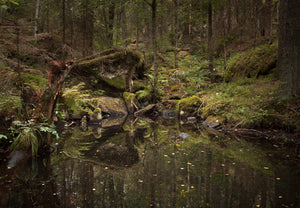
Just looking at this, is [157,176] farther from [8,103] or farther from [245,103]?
[245,103]

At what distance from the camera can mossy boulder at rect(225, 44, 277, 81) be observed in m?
10.1

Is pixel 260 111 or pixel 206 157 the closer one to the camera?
pixel 206 157

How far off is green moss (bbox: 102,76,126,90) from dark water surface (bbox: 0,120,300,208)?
7945 millimetres

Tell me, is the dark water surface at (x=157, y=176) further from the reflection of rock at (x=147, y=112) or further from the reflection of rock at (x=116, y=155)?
the reflection of rock at (x=147, y=112)

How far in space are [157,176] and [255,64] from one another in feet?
31.6

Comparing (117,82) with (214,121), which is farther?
(117,82)

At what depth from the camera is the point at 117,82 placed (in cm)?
1380

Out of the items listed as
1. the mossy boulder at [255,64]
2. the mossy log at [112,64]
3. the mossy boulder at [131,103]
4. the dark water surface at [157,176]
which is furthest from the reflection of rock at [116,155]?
the mossy boulder at [255,64]

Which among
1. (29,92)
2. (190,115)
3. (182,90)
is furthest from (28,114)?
(182,90)

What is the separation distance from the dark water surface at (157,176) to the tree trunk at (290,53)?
226 cm

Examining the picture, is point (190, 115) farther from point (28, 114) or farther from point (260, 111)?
point (28, 114)

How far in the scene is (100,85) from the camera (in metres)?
13.5

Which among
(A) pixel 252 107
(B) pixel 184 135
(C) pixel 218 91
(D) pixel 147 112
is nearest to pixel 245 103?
(A) pixel 252 107

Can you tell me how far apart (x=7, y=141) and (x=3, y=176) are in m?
1.13
